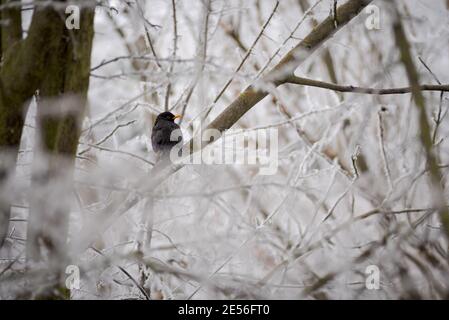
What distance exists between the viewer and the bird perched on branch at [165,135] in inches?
161

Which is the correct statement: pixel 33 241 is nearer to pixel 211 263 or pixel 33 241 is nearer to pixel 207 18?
pixel 211 263

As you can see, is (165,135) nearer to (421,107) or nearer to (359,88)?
(359,88)

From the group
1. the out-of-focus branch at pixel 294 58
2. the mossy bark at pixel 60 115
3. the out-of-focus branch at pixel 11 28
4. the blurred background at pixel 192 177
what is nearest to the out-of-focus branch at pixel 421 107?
the blurred background at pixel 192 177

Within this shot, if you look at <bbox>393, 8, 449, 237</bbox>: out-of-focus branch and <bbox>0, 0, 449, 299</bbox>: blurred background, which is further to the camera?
<bbox>0, 0, 449, 299</bbox>: blurred background

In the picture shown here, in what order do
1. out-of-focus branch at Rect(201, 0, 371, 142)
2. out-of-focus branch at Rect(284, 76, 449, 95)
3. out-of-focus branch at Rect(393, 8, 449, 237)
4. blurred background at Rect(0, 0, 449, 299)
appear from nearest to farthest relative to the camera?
out-of-focus branch at Rect(393, 8, 449, 237)
blurred background at Rect(0, 0, 449, 299)
out-of-focus branch at Rect(284, 76, 449, 95)
out-of-focus branch at Rect(201, 0, 371, 142)

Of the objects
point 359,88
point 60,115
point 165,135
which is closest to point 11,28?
point 60,115

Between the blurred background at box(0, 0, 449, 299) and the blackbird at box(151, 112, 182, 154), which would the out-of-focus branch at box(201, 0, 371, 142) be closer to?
the blurred background at box(0, 0, 449, 299)

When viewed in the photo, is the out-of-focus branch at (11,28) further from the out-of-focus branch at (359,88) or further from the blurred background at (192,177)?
the out-of-focus branch at (359,88)

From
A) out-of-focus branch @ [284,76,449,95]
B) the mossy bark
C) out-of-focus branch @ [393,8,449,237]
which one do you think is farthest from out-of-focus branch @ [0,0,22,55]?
out-of-focus branch @ [393,8,449,237]

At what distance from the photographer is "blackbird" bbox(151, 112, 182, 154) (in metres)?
4.08

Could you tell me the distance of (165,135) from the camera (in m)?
4.15

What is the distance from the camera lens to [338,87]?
266 centimetres
